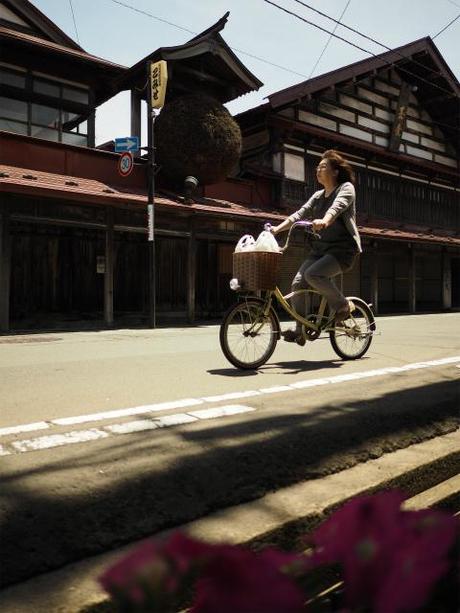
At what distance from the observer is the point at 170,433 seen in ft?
9.76

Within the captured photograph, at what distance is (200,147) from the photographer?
1385cm

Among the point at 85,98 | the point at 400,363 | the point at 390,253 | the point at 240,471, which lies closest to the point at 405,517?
the point at 240,471

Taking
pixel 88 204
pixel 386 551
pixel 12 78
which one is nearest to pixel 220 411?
pixel 386 551

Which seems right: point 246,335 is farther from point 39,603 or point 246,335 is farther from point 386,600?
point 386,600

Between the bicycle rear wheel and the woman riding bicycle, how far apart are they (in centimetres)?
29

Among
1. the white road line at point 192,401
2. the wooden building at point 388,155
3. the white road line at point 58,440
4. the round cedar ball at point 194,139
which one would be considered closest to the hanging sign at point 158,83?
the round cedar ball at point 194,139

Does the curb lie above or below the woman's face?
below

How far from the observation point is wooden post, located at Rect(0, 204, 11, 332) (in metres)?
10.4

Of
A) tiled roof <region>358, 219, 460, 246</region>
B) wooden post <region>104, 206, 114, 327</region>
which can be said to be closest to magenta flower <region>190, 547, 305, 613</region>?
wooden post <region>104, 206, 114, 327</region>

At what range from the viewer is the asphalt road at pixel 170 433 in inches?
73.4

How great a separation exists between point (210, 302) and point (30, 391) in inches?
446

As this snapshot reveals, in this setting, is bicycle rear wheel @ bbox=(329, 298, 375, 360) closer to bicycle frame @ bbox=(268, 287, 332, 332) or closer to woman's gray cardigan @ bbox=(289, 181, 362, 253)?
bicycle frame @ bbox=(268, 287, 332, 332)

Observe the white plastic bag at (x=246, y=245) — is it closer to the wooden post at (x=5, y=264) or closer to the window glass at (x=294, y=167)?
the wooden post at (x=5, y=264)

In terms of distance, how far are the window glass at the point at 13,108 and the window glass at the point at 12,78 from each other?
1.23 ft
